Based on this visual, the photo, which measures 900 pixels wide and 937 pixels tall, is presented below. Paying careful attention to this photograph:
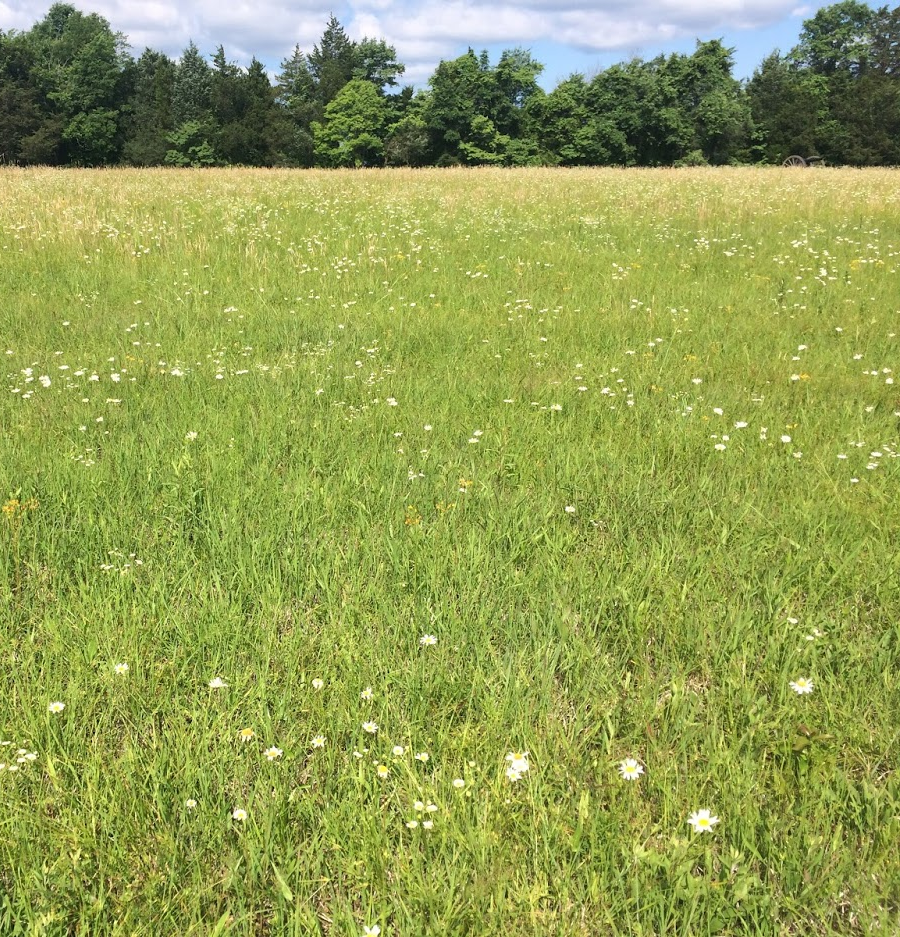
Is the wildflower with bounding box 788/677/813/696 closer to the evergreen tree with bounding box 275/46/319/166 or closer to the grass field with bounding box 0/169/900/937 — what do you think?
the grass field with bounding box 0/169/900/937

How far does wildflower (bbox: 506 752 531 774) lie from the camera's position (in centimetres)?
202

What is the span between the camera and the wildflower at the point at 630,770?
79.4 inches

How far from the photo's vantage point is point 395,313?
663 centimetres

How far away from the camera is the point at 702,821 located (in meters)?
1.86

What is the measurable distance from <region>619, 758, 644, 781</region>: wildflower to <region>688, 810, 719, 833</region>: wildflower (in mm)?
186

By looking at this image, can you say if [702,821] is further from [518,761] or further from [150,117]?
[150,117]

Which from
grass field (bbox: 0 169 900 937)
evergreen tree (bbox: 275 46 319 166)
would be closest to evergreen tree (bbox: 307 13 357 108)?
evergreen tree (bbox: 275 46 319 166)

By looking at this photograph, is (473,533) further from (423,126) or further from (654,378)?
(423,126)

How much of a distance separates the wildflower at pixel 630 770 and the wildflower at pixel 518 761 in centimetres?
28

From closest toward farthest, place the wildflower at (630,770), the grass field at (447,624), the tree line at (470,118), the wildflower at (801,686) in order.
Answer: the grass field at (447,624)
the wildflower at (630,770)
the wildflower at (801,686)
the tree line at (470,118)

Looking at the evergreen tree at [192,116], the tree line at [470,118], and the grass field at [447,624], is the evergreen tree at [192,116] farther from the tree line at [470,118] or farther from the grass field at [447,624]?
the grass field at [447,624]

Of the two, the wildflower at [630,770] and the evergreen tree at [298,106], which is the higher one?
the evergreen tree at [298,106]

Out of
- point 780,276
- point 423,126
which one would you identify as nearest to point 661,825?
point 780,276

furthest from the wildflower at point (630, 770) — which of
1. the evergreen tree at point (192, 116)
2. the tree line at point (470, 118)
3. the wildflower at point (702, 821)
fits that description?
the evergreen tree at point (192, 116)
